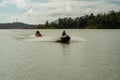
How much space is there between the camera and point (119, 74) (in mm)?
23391

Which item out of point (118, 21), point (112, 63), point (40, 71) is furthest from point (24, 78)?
point (118, 21)

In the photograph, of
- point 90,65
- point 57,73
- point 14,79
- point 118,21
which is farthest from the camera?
point 118,21

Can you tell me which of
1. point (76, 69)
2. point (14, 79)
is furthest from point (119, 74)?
point (14, 79)

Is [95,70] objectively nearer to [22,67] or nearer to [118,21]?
[22,67]

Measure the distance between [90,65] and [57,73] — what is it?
5.20 metres

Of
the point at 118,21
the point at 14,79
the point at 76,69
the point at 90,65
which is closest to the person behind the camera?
the point at 14,79

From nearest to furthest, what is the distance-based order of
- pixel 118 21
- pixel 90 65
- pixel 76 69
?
pixel 76 69 < pixel 90 65 < pixel 118 21

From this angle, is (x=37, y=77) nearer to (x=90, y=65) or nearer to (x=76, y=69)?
(x=76, y=69)

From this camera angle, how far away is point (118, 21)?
16712 cm

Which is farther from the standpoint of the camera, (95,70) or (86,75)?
(95,70)

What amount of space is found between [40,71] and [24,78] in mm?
3059

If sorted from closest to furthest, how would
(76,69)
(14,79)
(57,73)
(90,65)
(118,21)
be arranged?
(14,79) → (57,73) → (76,69) → (90,65) → (118,21)

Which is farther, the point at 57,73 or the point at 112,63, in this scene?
the point at 112,63

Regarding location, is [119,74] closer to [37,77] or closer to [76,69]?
[76,69]
